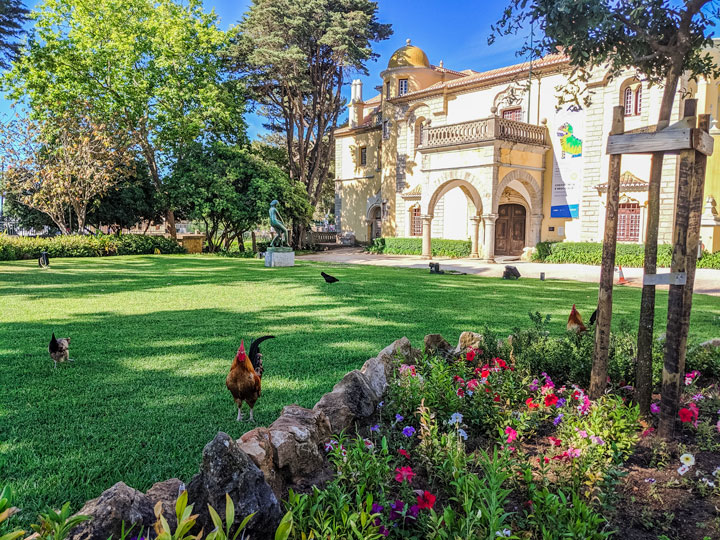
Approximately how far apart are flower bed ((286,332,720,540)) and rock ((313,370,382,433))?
0.11m

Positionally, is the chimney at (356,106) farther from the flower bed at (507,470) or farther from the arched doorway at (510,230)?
the flower bed at (507,470)

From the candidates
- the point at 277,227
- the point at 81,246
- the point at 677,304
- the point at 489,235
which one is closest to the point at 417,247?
the point at 489,235

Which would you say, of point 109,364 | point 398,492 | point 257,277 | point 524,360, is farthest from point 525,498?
point 257,277

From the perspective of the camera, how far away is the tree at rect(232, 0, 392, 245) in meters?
26.9

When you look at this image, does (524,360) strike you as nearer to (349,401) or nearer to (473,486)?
(349,401)

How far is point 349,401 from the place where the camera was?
3217 millimetres

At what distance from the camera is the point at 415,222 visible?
107ft

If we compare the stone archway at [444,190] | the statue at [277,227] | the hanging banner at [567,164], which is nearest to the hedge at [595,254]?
the hanging banner at [567,164]

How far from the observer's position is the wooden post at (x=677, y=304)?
302 centimetres

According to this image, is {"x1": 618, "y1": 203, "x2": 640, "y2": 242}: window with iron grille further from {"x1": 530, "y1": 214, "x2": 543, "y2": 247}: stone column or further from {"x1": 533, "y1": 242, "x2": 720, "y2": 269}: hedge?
{"x1": 530, "y1": 214, "x2": 543, "y2": 247}: stone column

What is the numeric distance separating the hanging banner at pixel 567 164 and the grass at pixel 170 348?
12.5 metres

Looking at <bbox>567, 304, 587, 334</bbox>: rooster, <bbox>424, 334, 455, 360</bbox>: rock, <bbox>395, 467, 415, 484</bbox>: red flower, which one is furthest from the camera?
<bbox>567, 304, 587, 334</bbox>: rooster

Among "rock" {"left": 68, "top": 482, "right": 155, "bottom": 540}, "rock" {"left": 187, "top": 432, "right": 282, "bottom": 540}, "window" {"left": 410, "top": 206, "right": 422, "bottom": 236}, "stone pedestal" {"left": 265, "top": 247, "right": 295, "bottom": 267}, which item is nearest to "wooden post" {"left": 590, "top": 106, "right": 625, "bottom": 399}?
"rock" {"left": 187, "top": 432, "right": 282, "bottom": 540}

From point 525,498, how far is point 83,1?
33.1 m
